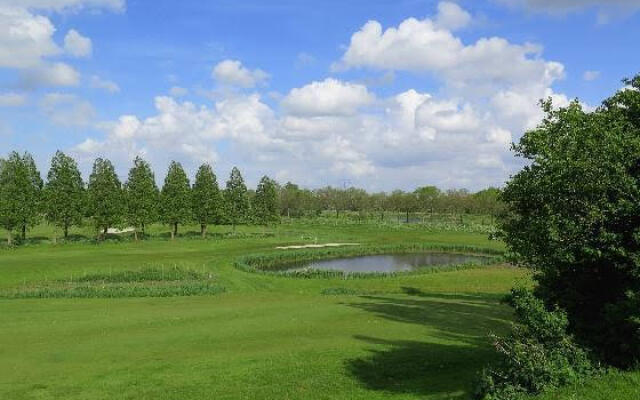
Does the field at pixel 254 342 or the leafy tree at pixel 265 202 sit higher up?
the leafy tree at pixel 265 202

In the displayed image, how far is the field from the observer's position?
21.8m

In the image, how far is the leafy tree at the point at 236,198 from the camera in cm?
12181

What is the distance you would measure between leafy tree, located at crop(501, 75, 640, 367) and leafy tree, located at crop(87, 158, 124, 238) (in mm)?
91847

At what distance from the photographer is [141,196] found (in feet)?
355

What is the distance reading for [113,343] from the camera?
28.3 m

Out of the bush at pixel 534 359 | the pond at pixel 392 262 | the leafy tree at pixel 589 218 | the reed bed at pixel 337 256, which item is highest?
the leafy tree at pixel 589 218

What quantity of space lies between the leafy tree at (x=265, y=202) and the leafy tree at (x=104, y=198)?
33.9 meters

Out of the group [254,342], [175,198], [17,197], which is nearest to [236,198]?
[175,198]

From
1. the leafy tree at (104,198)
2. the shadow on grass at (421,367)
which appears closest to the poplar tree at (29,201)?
the leafy tree at (104,198)

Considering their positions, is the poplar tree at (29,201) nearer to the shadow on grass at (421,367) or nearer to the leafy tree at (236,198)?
the leafy tree at (236,198)

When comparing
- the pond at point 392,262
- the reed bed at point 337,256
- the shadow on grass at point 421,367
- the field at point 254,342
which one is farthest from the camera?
the pond at point 392,262

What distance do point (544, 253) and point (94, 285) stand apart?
160ft

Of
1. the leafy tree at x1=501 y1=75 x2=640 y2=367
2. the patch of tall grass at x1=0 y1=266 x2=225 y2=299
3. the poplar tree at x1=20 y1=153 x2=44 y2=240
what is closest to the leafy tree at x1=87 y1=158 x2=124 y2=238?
the poplar tree at x1=20 y1=153 x2=44 y2=240

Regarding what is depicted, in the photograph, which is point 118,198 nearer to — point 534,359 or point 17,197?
point 17,197
